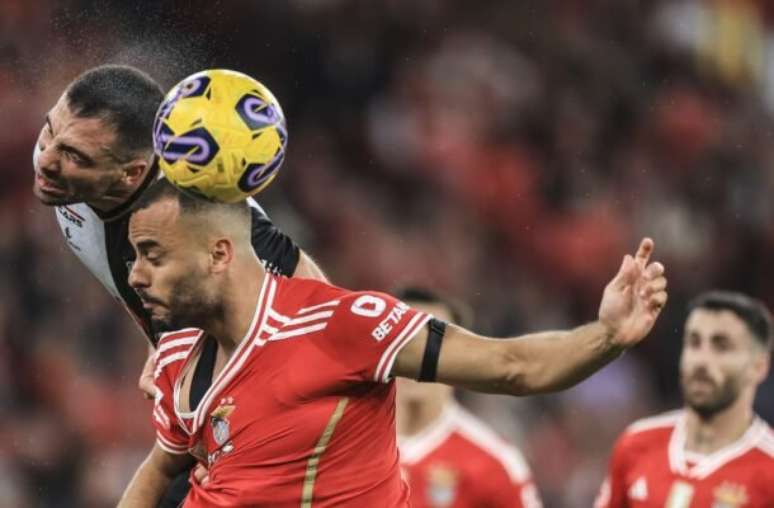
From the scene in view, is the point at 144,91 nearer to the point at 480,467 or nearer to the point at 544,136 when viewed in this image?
the point at 480,467

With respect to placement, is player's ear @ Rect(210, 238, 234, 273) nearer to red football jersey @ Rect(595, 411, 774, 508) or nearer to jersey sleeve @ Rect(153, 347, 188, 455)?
jersey sleeve @ Rect(153, 347, 188, 455)

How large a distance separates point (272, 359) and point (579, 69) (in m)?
9.81

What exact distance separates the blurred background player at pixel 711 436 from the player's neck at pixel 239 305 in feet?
11.3

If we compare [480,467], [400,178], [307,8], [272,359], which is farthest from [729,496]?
[307,8]

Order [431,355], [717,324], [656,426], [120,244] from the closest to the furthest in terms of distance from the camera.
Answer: [431,355] → [120,244] → [717,324] → [656,426]

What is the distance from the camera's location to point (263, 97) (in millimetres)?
4461

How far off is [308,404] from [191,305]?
0.42m

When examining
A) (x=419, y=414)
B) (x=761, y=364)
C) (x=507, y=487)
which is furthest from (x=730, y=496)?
(x=419, y=414)

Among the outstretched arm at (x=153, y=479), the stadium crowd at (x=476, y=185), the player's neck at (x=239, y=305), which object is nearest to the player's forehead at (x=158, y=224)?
the player's neck at (x=239, y=305)

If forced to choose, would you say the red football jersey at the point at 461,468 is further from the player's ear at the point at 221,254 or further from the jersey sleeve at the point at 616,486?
the player's ear at the point at 221,254

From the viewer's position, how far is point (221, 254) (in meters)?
4.41

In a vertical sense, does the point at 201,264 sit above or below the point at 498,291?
above

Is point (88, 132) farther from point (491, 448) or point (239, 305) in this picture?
point (491, 448)

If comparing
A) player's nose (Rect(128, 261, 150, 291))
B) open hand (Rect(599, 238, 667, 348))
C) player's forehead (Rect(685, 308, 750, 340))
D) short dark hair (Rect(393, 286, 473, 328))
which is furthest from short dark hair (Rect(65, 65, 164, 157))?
player's forehead (Rect(685, 308, 750, 340))
